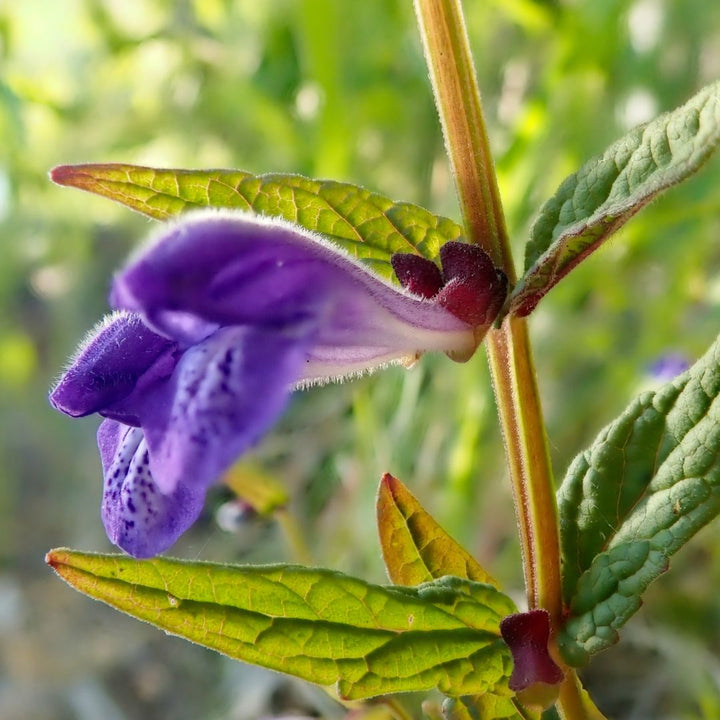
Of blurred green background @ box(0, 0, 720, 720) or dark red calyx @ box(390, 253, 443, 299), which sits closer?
dark red calyx @ box(390, 253, 443, 299)

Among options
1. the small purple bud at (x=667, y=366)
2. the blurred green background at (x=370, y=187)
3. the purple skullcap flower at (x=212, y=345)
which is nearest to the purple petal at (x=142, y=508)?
the purple skullcap flower at (x=212, y=345)

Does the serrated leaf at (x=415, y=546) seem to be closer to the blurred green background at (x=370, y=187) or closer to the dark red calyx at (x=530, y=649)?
the dark red calyx at (x=530, y=649)

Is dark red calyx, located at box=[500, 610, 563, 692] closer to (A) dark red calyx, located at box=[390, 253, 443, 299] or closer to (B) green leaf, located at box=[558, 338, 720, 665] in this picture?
(B) green leaf, located at box=[558, 338, 720, 665]

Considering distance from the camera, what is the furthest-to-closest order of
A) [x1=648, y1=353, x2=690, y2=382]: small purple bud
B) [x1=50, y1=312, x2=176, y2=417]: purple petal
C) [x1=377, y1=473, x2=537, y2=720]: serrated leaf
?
[x1=648, y1=353, x2=690, y2=382]: small purple bud < [x1=377, y1=473, x2=537, y2=720]: serrated leaf < [x1=50, y1=312, x2=176, y2=417]: purple petal

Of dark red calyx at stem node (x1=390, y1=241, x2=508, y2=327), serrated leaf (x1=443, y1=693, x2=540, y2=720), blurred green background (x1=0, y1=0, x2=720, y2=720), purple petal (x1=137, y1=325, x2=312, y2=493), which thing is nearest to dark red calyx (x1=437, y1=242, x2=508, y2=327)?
dark red calyx at stem node (x1=390, y1=241, x2=508, y2=327)

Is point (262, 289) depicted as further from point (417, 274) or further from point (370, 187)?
point (370, 187)

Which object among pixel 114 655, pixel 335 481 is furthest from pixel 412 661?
pixel 114 655
